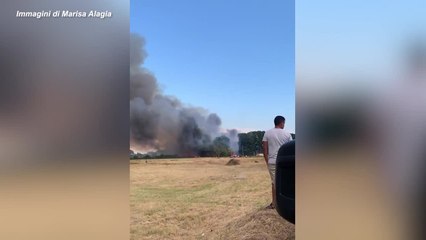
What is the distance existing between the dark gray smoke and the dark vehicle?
1.00 feet

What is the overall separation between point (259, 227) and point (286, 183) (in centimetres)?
29

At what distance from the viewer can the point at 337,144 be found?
6.84 ft

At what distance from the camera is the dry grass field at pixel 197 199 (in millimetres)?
2096

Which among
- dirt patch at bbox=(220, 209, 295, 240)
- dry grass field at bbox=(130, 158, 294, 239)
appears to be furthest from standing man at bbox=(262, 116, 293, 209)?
dirt patch at bbox=(220, 209, 295, 240)

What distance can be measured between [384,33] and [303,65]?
18.1 inches

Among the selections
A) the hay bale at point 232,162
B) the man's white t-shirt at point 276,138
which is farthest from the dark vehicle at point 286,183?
the hay bale at point 232,162

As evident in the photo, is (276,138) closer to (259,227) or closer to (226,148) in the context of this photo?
(226,148)

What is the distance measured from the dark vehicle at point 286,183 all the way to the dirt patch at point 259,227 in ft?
0.18

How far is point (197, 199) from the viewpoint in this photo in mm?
2125

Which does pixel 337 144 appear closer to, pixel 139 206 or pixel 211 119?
pixel 211 119

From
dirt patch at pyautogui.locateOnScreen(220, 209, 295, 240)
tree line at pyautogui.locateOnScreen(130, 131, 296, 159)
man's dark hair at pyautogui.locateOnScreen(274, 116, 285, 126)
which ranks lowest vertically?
dirt patch at pyautogui.locateOnScreen(220, 209, 295, 240)

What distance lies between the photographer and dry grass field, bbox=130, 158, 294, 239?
2096 millimetres

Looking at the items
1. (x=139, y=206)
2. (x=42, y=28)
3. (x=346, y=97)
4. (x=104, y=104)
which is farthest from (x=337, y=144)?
(x=42, y=28)

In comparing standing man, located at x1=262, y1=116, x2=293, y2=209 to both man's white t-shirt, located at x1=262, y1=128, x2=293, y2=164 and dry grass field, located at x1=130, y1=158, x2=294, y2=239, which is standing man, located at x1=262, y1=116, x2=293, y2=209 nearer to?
man's white t-shirt, located at x1=262, y1=128, x2=293, y2=164
